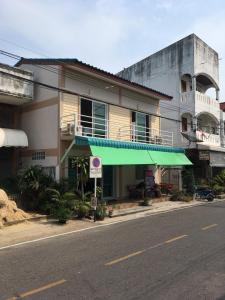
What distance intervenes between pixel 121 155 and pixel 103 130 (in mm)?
2695

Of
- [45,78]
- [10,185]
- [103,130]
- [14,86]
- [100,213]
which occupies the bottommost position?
[100,213]

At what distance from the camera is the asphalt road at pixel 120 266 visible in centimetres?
626

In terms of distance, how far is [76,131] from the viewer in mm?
17344

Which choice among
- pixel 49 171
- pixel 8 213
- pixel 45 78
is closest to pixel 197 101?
pixel 45 78

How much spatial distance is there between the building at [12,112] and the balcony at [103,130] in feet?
8.75

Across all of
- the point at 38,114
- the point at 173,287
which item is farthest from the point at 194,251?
the point at 38,114

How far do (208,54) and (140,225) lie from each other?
73.6ft

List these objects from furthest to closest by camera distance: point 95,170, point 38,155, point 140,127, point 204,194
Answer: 1. point 140,127
2. point 204,194
3. point 38,155
4. point 95,170

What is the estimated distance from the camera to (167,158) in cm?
2191

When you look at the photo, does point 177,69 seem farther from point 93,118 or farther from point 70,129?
point 70,129

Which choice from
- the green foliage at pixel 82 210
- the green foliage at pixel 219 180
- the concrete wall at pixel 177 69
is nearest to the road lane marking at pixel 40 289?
the green foliage at pixel 82 210

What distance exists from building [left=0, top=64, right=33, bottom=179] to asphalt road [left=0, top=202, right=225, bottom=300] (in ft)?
27.1

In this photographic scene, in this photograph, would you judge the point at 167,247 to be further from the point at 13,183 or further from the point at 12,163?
the point at 12,163

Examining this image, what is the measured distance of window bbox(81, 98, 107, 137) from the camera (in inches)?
768
